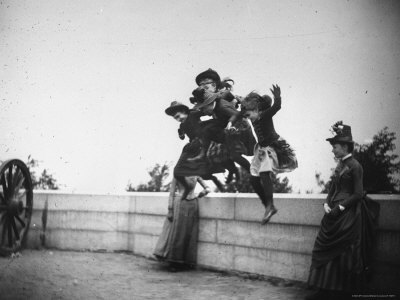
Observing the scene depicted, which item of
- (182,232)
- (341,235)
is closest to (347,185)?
(341,235)

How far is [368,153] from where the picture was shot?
782 centimetres

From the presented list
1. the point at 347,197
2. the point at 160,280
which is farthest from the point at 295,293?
the point at 160,280

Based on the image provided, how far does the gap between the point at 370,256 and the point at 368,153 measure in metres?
3.61

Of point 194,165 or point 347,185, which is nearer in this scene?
point 347,185

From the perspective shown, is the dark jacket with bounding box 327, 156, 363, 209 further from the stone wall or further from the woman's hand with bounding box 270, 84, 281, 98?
the woman's hand with bounding box 270, 84, 281, 98

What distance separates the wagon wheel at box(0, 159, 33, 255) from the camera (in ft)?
23.6

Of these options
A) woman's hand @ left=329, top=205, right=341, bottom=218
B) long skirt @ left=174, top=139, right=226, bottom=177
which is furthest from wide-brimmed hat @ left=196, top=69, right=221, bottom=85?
woman's hand @ left=329, top=205, right=341, bottom=218

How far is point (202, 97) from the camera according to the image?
23.0 feet

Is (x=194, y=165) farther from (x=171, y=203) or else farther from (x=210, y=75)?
(x=210, y=75)

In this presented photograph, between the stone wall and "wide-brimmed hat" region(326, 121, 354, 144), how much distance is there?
708 millimetres

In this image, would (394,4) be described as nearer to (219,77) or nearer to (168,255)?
(219,77)

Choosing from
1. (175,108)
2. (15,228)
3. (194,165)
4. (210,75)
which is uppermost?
(210,75)

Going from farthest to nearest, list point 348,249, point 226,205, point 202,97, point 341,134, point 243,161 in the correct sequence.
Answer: point 202,97 < point 226,205 < point 243,161 < point 341,134 < point 348,249

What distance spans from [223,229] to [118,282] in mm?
1767
